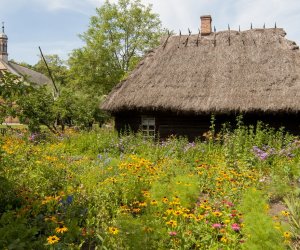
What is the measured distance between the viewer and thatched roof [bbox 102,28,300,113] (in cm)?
1248

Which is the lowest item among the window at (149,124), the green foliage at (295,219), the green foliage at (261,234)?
the green foliage at (295,219)

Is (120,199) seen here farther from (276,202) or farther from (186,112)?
(186,112)

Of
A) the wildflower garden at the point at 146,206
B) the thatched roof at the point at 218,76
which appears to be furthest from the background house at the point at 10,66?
the wildflower garden at the point at 146,206

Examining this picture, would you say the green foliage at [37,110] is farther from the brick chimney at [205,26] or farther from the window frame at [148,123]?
the brick chimney at [205,26]

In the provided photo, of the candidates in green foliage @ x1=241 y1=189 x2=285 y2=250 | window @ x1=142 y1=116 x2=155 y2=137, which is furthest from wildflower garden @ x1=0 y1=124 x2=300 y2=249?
window @ x1=142 y1=116 x2=155 y2=137

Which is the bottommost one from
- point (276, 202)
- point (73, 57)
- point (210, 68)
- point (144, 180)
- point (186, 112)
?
point (276, 202)

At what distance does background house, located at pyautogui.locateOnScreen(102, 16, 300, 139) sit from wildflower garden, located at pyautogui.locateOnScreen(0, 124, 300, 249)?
3.64 meters

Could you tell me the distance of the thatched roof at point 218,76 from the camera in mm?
12477

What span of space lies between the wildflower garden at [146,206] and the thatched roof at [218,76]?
3.62m

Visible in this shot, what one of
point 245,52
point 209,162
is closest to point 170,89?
point 245,52

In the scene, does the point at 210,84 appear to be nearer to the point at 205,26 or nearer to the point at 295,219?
the point at 205,26

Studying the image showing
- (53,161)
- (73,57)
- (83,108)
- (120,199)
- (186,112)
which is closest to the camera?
(120,199)

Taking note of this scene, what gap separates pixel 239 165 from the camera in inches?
329

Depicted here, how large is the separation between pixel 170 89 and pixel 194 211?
8.75m
